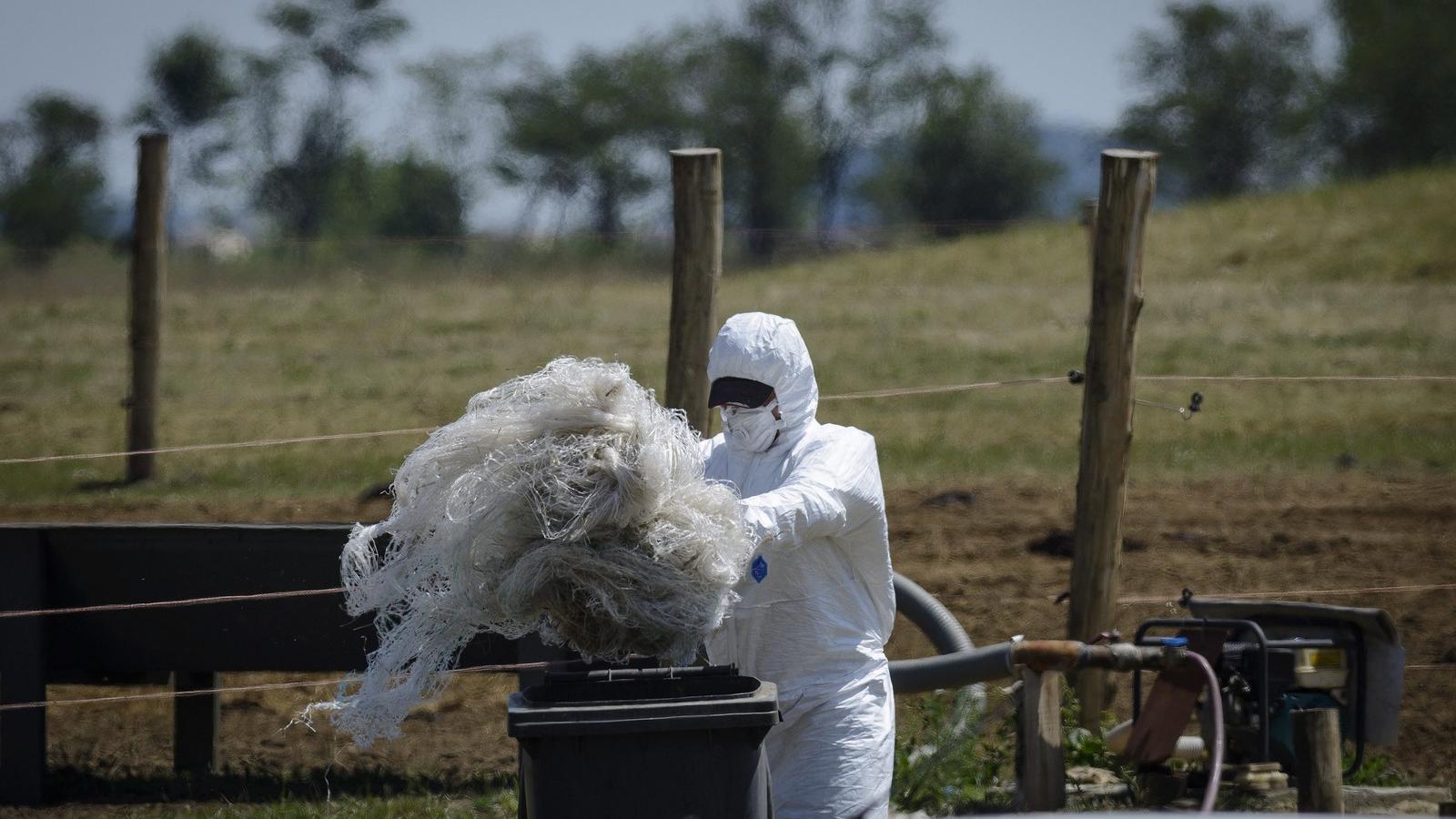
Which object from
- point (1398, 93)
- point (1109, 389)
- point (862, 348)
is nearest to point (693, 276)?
point (1109, 389)

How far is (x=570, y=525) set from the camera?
3322mm

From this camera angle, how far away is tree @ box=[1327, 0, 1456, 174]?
43469mm

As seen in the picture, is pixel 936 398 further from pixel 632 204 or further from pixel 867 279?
pixel 632 204

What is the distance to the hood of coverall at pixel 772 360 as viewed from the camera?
12.3 ft

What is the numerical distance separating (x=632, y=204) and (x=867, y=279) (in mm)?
21349

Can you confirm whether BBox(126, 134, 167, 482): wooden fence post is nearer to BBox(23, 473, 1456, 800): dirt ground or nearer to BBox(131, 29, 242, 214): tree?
BBox(23, 473, 1456, 800): dirt ground

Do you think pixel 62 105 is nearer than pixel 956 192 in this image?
Yes

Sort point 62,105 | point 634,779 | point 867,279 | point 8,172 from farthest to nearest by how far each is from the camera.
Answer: point 62,105 < point 8,172 < point 867,279 < point 634,779

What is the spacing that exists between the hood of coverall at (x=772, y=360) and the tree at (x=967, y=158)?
4213cm

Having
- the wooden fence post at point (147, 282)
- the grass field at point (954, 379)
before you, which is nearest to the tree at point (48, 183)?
the grass field at point (954, 379)

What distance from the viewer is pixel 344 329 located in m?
15.1

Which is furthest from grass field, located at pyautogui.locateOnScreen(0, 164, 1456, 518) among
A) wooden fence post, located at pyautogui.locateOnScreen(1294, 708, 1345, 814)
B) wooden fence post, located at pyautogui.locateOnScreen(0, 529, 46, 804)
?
wooden fence post, located at pyautogui.locateOnScreen(1294, 708, 1345, 814)

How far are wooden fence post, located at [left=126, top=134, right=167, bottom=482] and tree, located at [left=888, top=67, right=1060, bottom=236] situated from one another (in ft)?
122

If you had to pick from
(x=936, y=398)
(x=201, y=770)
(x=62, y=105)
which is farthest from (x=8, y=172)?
(x=201, y=770)
